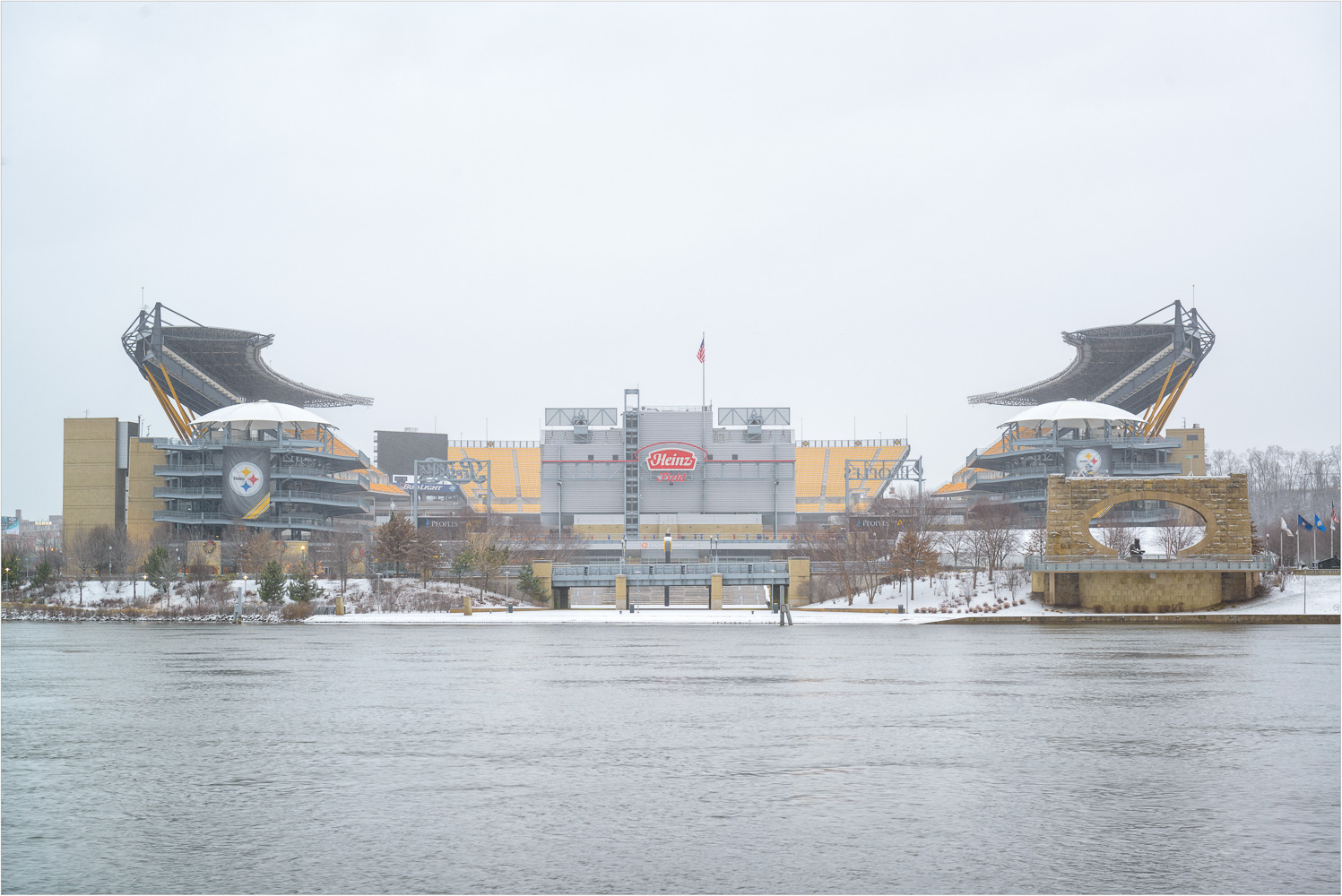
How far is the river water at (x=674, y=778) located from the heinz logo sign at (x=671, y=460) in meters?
89.0

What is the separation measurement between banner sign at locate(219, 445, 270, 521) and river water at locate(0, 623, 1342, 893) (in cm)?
7679

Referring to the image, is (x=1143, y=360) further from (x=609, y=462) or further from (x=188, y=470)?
(x=188, y=470)

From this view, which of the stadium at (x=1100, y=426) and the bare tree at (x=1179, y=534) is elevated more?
the stadium at (x=1100, y=426)

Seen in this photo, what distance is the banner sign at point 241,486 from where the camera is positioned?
119m

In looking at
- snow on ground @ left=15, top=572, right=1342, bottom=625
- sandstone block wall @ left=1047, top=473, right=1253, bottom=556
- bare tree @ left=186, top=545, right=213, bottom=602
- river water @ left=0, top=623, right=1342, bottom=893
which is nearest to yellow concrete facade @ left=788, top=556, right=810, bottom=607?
snow on ground @ left=15, top=572, right=1342, bottom=625

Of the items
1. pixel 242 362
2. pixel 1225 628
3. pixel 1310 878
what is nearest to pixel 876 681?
pixel 1310 878

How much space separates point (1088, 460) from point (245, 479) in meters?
84.3

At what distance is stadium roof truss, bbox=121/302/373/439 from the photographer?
129375 millimetres

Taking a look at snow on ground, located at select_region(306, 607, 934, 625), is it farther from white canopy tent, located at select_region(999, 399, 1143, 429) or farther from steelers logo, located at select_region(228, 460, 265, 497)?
white canopy tent, located at select_region(999, 399, 1143, 429)

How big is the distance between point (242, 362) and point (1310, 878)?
133 metres

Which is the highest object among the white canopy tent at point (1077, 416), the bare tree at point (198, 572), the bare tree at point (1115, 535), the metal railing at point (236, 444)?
the white canopy tent at point (1077, 416)

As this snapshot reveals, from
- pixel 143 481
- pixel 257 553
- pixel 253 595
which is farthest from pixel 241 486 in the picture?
pixel 253 595

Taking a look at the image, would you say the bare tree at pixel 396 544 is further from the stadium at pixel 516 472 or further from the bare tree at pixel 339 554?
the stadium at pixel 516 472

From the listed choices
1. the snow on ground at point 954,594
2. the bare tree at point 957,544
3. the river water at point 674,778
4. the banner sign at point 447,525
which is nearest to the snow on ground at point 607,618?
the snow on ground at point 954,594
